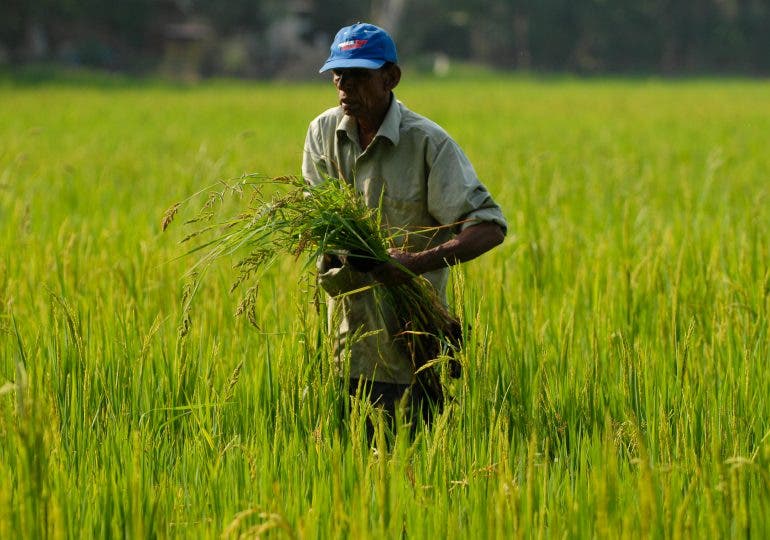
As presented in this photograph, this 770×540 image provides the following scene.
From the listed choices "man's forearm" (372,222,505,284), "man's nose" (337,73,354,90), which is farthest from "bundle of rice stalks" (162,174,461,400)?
"man's nose" (337,73,354,90)

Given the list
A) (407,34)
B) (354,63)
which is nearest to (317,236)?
(354,63)

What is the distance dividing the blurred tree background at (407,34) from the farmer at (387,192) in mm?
35057

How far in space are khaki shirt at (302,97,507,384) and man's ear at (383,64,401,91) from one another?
0.15 ft

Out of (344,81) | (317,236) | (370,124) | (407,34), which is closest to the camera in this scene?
(317,236)

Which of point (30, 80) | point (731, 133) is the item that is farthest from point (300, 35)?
point (731, 133)

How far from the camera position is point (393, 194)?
306cm

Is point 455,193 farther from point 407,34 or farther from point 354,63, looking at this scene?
point 407,34

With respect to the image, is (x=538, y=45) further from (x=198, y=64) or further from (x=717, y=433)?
(x=717, y=433)

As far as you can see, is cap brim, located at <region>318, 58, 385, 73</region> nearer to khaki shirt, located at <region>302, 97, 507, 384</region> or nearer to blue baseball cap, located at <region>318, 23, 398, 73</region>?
blue baseball cap, located at <region>318, 23, 398, 73</region>

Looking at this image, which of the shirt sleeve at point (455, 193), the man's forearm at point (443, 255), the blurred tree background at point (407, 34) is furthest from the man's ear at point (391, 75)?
the blurred tree background at point (407, 34)

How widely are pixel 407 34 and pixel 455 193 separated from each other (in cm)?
4818

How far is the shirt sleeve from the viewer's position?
2.94 meters

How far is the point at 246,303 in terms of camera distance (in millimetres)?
2744

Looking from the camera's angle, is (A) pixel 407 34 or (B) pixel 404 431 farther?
(A) pixel 407 34
